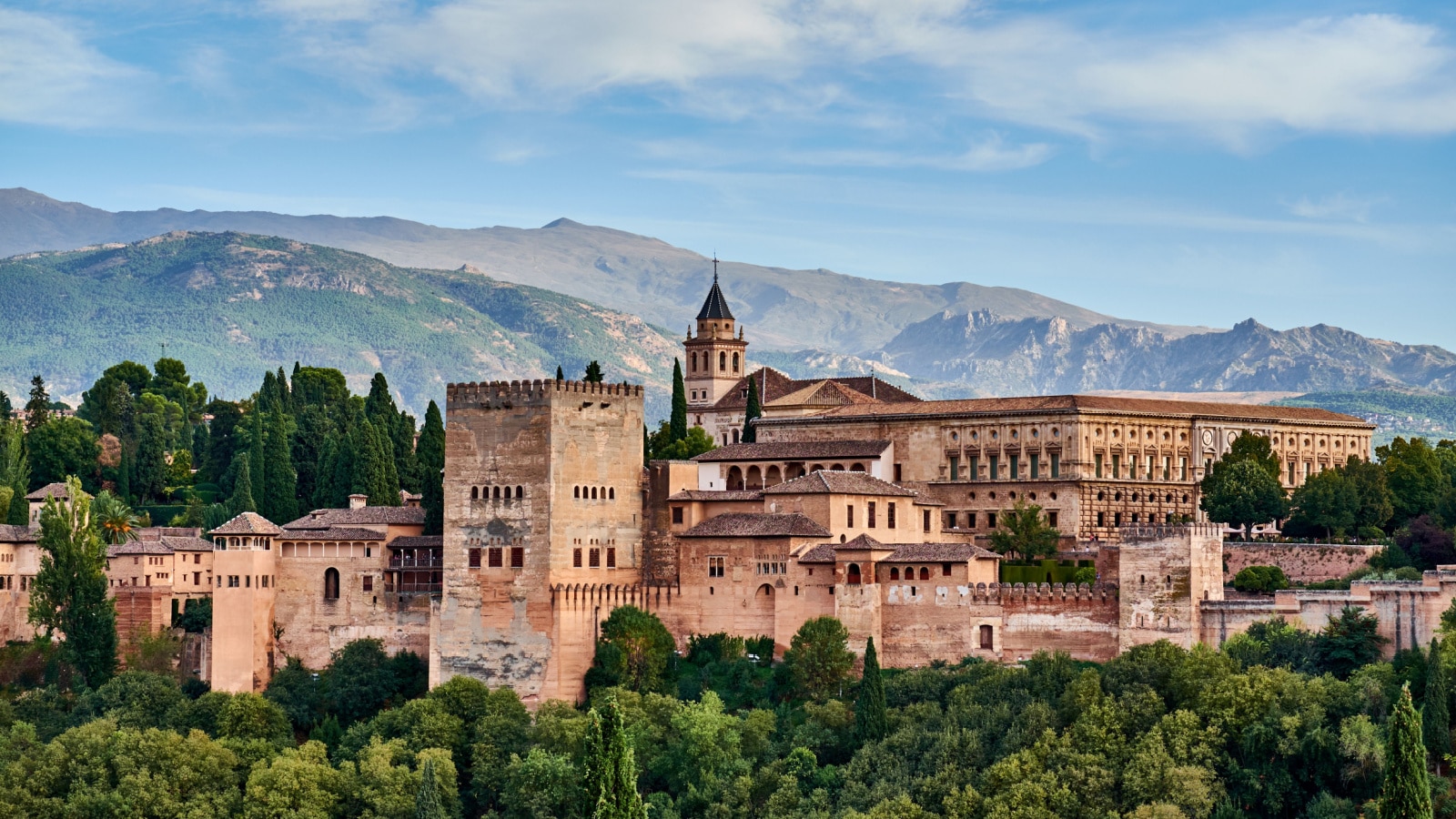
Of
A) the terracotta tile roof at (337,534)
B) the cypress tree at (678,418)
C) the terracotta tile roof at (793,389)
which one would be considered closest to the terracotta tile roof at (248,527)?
the terracotta tile roof at (337,534)

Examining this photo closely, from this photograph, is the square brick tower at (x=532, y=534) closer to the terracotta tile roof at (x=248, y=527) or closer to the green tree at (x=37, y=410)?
the terracotta tile roof at (x=248, y=527)

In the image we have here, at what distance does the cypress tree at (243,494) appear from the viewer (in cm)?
8218

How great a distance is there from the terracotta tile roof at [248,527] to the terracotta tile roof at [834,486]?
16.1m

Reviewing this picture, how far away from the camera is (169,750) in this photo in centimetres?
6225

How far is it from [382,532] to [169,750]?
35.2 ft

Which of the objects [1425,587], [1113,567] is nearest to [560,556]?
[1113,567]

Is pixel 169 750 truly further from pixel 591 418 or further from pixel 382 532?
pixel 591 418

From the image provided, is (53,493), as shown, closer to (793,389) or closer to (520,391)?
(520,391)

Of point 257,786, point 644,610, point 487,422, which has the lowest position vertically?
point 257,786

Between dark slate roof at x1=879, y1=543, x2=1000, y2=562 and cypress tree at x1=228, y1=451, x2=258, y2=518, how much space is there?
29267 millimetres

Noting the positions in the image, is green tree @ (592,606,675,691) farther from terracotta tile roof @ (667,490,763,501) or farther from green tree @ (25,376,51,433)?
green tree @ (25,376,51,433)

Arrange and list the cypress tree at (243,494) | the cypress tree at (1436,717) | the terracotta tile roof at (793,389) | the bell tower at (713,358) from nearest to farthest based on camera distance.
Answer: the cypress tree at (1436,717) < the cypress tree at (243,494) < the terracotta tile roof at (793,389) < the bell tower at (713,358)

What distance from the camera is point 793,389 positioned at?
314 ft

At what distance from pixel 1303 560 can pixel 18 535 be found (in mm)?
43481
